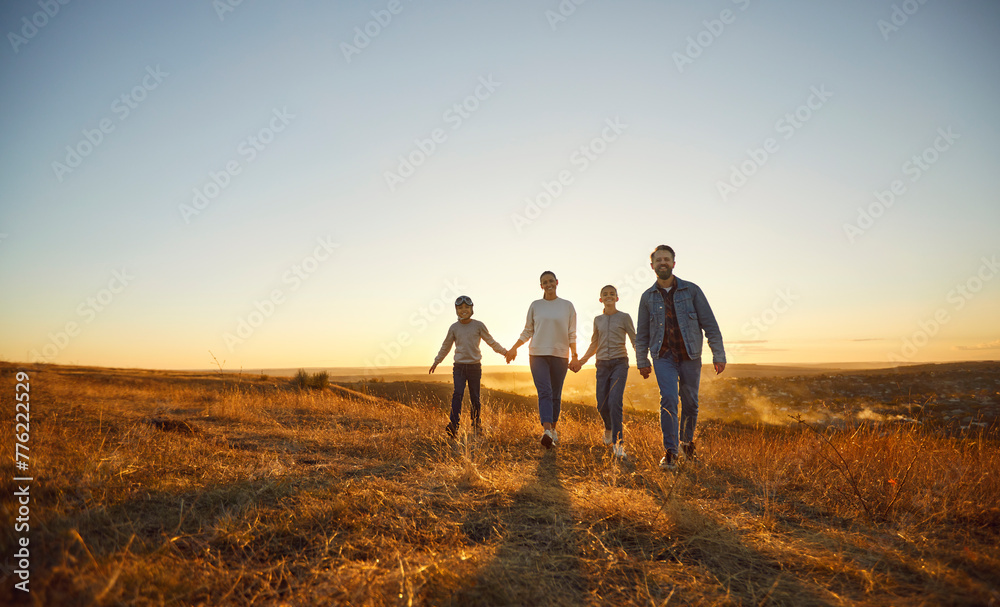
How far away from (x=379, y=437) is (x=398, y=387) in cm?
1846

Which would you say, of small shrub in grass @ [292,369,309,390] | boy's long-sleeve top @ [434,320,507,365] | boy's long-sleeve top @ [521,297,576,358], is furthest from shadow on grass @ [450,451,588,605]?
small shrub in grass @ [292,369,309,390]

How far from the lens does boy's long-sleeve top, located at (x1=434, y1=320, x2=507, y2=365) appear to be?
7.23 metres

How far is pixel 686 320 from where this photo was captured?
528cm

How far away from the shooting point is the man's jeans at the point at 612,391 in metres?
6.07

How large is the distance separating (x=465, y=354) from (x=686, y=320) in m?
3.31

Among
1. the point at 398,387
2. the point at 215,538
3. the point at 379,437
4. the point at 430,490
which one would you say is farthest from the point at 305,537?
the point at 398,387

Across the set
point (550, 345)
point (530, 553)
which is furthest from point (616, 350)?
point (530, 553)

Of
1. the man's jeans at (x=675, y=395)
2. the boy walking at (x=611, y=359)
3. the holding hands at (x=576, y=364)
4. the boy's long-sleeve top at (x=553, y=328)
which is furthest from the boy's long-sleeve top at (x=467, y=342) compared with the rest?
the man's jeans at (x=675, y=395)

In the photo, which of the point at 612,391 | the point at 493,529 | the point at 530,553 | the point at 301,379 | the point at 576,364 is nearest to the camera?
the point at 530,553

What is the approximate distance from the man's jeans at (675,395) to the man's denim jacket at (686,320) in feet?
0.50

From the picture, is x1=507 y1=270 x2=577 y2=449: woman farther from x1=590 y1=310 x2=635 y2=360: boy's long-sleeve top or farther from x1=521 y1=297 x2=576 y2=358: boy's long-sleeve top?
x1=590 y1=310 x2=635 y2=360: boy's long-sleeve top

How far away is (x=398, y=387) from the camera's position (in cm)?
2458

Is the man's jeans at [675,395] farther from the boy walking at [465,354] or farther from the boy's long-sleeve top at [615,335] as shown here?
the boy walking at [465,354]

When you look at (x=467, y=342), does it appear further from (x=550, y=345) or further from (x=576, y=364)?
(x=576, y=364)
